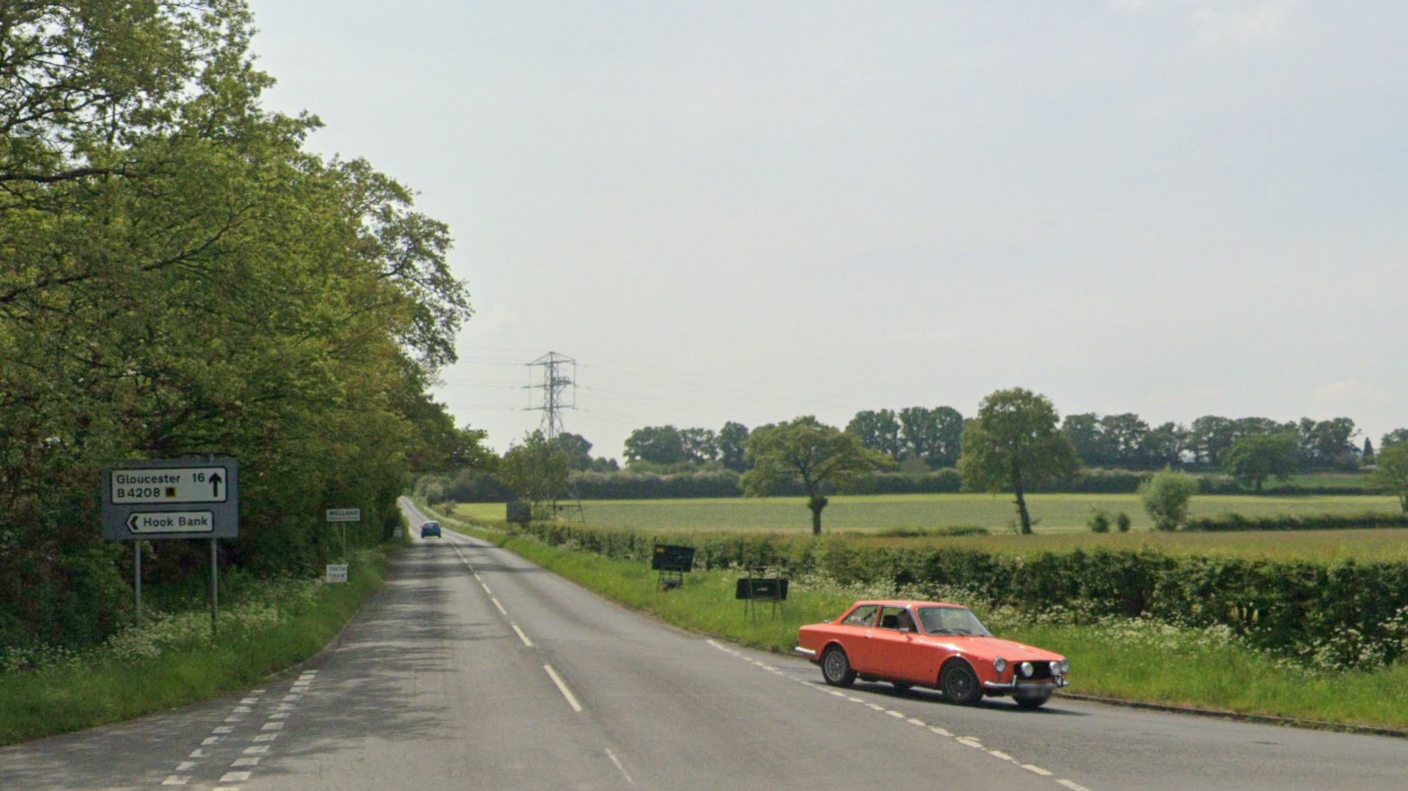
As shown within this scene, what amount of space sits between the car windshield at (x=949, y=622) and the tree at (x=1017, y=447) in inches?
3086

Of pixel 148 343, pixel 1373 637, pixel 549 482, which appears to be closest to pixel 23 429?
pixel 148 343

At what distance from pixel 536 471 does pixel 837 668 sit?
68.5 meters

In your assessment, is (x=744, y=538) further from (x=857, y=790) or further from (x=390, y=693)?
(x=857, y=790)

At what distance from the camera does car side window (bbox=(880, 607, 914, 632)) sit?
18.5 m

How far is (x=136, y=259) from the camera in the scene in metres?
16.9

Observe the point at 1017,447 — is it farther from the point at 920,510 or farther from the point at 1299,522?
the point at 1299,522

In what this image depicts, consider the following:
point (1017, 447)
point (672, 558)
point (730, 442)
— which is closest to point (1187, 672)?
point (672, 558)

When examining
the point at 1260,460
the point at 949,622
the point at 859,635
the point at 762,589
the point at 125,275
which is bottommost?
the point at 762,589

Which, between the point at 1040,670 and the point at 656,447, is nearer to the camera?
the point at 1040,670

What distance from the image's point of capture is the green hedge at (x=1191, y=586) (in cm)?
1752

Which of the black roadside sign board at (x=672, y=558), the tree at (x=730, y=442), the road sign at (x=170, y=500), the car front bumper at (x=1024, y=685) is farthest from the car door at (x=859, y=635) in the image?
the tree at (x=730, y=442)

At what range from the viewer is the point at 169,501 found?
20.6 meters

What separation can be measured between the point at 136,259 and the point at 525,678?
8589 mm

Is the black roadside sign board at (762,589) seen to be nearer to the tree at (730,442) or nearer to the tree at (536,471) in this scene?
the tree at (536,471)
